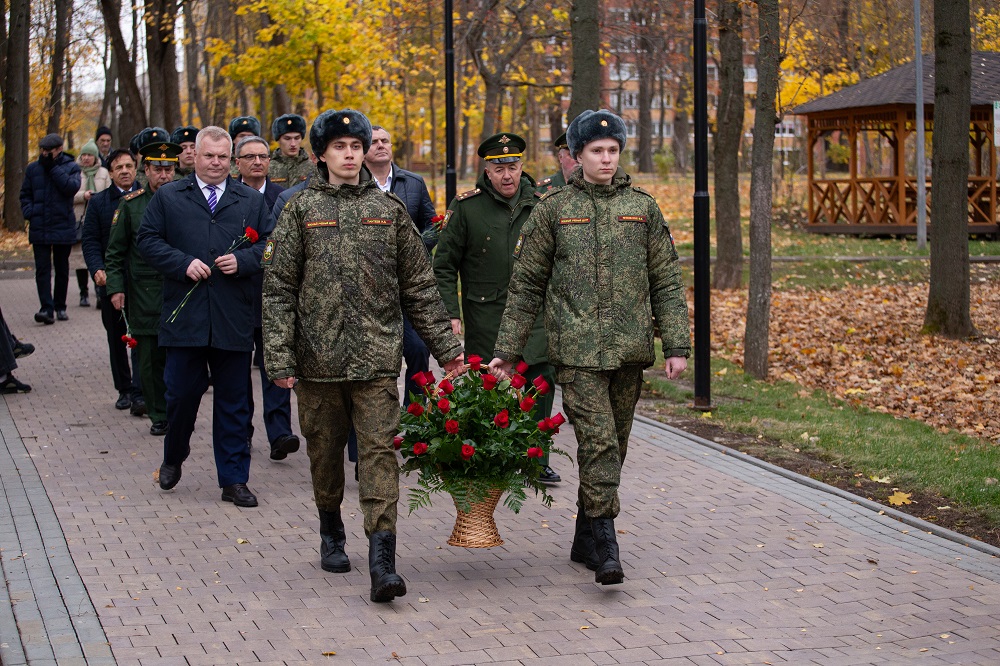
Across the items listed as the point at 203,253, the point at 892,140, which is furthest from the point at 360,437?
the point at 892,140

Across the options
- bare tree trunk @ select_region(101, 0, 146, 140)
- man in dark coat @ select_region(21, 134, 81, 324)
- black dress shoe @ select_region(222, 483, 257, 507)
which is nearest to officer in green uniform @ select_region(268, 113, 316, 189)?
black dress shoe @ select_region(222, 483, 257, 507)

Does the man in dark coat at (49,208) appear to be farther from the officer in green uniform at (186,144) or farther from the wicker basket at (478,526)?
the wicker basket at (478,526)

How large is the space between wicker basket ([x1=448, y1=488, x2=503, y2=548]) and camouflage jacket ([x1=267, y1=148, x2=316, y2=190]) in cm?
559

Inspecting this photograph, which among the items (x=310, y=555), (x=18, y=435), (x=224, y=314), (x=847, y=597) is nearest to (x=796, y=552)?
(x=847, y=597)

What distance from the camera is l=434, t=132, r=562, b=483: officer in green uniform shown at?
7824 millimetres

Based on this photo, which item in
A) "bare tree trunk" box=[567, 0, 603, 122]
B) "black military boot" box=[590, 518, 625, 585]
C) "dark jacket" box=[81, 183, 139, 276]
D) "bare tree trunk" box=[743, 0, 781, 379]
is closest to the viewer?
"black military boot" box=[590, 518, 625, 585]

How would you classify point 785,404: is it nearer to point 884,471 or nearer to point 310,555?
point 884,471

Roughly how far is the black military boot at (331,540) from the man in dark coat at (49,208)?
407 inches

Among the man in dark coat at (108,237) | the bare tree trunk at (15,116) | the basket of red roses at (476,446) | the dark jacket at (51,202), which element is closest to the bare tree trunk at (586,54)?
the man in dark coat at (108,237)

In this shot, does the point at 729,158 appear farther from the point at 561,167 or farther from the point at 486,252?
the point at 486,252

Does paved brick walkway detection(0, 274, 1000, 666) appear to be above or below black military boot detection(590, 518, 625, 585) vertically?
below

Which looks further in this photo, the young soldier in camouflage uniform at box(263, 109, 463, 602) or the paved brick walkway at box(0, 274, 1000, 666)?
the young soldier in camouflage uniform at box(263, 109, 463, 602)

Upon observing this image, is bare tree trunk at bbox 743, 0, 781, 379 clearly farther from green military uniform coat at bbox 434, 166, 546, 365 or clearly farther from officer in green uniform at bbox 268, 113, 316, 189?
green military uniform coat at bbox 434, 166, 546, 365

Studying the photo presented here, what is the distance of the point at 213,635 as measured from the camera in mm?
5273
